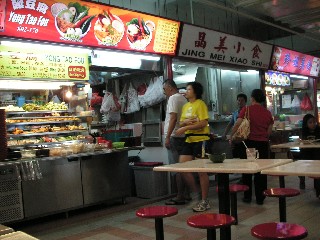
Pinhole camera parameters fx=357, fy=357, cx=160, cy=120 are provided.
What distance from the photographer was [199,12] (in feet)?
33.6

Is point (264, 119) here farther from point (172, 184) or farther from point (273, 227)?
point (273, 227)

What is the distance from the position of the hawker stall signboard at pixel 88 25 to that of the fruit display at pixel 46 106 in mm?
1782

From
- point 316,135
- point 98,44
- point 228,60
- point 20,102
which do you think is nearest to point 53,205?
point 20,102

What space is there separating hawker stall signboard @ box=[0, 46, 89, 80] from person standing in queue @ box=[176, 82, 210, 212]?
7.18ft

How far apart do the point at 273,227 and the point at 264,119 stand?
389cm

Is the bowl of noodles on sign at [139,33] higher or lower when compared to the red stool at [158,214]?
higher

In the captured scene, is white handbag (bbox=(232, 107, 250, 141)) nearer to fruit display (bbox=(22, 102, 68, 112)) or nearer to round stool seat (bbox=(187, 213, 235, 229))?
round stool seat (bbox=(187, 213, 235, 229))

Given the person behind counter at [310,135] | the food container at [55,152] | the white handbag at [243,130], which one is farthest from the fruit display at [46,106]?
the person behind counter at [310,135]

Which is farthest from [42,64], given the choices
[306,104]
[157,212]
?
[306,104]

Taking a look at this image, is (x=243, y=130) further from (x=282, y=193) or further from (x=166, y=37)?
(x=166, y=37)

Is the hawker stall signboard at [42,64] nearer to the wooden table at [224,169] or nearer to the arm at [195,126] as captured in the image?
the arm at [195,126]

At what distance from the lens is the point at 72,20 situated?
5816 millimetres

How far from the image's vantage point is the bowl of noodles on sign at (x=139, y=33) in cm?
671

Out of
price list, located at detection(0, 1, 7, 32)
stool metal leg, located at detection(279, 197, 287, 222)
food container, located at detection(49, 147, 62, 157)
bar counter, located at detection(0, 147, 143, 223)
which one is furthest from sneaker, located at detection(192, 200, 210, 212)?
price list, located at detection(0, 1, 7, 32)
